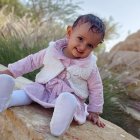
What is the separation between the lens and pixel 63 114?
3.18m

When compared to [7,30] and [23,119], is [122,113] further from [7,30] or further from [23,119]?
[23,119]

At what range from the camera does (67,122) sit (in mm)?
3191

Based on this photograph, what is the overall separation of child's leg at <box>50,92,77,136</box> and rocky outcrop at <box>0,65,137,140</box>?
6cm

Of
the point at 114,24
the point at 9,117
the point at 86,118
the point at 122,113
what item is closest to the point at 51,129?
the point at 9,117

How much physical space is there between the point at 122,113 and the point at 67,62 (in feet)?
9.01

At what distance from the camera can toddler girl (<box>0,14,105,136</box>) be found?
345 cm

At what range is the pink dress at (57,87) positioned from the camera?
3.56 metres

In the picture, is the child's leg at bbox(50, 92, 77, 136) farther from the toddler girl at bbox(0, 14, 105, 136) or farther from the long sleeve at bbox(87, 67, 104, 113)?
the long sleeve at bbox(87, 67, 104, 113)

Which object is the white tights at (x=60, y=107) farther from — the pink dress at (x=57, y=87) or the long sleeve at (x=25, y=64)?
the long sleeve at (x=25, y=64)

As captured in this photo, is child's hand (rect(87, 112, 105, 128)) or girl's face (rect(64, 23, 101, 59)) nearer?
girl's face (rect(64, 23, 101, 59))

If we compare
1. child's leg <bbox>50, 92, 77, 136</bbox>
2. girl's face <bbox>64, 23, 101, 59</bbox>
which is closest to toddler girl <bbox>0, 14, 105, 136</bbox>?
girl's face <bbox>64, 23, 101, 59</bbox>

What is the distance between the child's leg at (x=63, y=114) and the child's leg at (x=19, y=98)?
426 millimetres

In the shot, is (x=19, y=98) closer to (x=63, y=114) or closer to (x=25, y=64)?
(x=25, y=64)

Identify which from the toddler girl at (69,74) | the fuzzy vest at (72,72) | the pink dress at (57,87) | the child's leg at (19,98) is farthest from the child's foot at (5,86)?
the fuzzy vest at (72,72)
